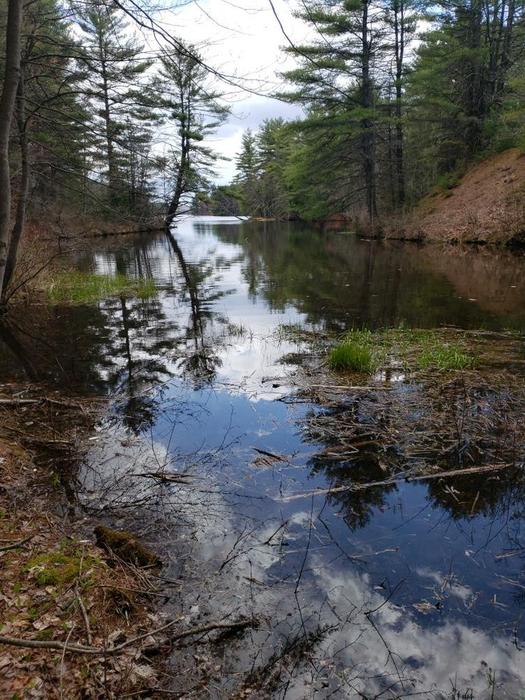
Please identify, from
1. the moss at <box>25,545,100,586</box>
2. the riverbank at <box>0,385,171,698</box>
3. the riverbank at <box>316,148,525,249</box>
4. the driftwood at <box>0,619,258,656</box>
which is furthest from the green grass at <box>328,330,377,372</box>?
the riverbank at <box>316,148,525,249</box>

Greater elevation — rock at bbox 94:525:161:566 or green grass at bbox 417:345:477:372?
green grass at bbox 417:345:477:372

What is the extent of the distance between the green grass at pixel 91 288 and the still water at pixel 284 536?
3862 millimetres

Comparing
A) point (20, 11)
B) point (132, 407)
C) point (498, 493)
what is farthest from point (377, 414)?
point (20, 11)

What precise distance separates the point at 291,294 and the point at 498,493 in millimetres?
10089

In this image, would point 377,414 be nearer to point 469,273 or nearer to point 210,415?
point 210,415

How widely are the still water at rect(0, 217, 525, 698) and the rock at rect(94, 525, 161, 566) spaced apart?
176 millimetres

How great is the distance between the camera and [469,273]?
51.7ft

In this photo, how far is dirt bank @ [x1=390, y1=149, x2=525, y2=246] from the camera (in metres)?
21.2

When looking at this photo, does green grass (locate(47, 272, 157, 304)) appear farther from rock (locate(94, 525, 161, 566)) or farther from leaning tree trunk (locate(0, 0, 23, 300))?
rock (locate(94, 525, 161, 566))

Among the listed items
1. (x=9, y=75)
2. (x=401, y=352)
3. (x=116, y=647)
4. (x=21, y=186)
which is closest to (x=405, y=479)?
(x=116, y=647)

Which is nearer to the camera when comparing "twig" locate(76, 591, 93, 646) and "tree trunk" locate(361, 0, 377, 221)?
"twig" locate(76, 591, 93, 646)

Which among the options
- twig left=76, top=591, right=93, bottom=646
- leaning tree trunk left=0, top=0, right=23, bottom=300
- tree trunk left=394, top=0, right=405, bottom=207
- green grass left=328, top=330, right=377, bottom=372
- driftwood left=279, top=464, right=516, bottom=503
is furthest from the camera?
tree trunk left=394, top=0, right=405, bottom=207

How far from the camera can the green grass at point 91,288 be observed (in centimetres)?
1293

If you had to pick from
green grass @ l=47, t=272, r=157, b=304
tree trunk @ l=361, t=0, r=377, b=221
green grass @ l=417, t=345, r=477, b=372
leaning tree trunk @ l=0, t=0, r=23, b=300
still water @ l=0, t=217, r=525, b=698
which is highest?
tree trunk @ l=361, t=0, r=377, b=221
